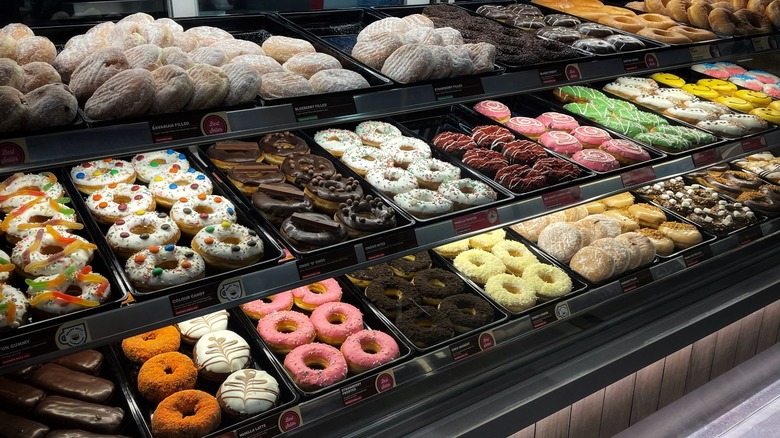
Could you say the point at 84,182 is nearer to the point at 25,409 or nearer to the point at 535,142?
the point at 25,409

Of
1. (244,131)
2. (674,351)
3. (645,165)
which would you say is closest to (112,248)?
(244,131)

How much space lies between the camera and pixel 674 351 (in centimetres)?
294

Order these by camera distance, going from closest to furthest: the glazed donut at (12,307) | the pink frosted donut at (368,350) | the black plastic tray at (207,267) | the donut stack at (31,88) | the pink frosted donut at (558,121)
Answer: the donut stack at (31,88) → the glazed donut at (12,307) → the black plastic tray at (207,267) → the pink frosted donut at (368,350) → the pink frosted donut at (558,121)

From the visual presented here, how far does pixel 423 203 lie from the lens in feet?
7.82

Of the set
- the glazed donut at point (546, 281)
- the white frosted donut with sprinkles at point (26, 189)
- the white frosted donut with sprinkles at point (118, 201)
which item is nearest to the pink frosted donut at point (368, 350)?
the glazed donut at point (546, 281)

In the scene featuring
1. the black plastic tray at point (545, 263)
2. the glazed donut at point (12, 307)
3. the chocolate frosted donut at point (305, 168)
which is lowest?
the black plastic tray at point (545, 263)

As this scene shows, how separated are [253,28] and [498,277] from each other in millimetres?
1355

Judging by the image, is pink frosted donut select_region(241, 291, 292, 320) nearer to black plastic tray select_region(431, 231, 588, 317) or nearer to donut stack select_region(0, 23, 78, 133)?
black plastic tray select_region(431, 231, 588, 317)

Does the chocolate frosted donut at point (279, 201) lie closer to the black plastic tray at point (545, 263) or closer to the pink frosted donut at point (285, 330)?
the pink frosted donut at point (285, 330)

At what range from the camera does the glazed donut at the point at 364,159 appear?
2643 millimetres

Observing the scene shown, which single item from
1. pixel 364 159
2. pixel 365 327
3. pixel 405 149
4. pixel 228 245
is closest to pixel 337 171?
pixel 364 159


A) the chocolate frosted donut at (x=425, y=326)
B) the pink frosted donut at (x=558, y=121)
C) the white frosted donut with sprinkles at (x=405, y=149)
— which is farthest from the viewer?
the pink frosted donut at (x=558, y=121)

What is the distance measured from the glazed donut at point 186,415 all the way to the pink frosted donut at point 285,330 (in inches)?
13.1

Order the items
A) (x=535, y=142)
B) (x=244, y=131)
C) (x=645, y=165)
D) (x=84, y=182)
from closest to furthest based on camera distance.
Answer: (x=244, y=131) → (x=84, y=182) → (x=645, y=165) → (x=535, y=142)
